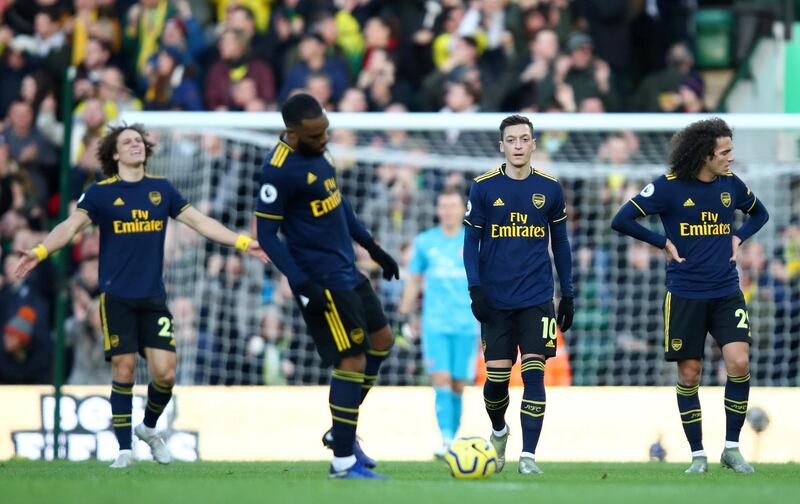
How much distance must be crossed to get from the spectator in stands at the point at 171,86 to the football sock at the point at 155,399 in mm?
6117

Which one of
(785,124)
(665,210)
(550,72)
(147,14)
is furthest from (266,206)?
(147,14)

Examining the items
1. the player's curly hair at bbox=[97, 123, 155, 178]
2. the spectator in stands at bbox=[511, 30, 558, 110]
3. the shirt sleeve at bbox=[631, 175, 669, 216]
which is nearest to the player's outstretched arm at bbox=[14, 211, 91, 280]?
the player's curly hair at bbox=[97, 123, 155, 178]

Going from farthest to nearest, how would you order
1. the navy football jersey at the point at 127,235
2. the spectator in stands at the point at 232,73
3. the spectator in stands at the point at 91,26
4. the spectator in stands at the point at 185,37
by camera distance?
the spectator in stands at the point at 91,26 → the spectator in stands at the point at 185,37 → the spectator in stands at the point at 232,73 → the navy football jersey at the point at 127,235

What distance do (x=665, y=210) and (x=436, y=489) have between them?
116 inches

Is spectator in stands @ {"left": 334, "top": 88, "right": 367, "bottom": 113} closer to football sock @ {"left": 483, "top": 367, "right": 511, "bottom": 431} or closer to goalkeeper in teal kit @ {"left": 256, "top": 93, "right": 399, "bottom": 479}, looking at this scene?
football sock @ {"left": 483, "top": 367, "right": 511, "bottom": 431}

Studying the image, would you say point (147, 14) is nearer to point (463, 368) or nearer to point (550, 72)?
point (550, 72)

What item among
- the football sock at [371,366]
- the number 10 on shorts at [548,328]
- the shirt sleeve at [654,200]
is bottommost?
the football sock at [371,366]

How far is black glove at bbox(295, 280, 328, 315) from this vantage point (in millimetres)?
8062

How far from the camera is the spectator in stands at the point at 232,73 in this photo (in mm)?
16109

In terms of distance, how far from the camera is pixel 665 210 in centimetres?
967

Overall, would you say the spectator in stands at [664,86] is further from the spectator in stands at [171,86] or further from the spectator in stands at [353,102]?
the spectator in stands at [171,86]

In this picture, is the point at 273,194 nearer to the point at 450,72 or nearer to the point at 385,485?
the point at 385,485

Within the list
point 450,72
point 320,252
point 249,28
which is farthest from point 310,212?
point 249,28

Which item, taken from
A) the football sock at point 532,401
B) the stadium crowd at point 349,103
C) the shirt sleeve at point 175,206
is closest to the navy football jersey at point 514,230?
the football sock at point 532,401
